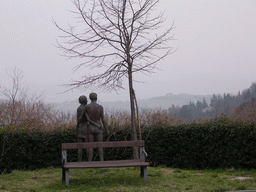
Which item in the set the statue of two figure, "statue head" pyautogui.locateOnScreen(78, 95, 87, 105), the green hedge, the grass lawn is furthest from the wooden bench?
the green hedge

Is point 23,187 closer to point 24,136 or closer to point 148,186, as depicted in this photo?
point 148,186

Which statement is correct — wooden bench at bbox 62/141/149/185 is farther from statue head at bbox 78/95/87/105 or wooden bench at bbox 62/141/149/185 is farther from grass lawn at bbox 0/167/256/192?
statue head at bbox 78/95/87/105

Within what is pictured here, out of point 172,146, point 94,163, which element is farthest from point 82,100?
point 172,146

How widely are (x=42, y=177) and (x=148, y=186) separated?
3.22m

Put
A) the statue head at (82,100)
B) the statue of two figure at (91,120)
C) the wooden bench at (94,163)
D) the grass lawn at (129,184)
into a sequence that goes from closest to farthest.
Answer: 1. the grass lawn at (129,184)
2. the wooden bench at (94,163)
3. the statue of two figure at (91,120)
4. the statue head at (82,100)

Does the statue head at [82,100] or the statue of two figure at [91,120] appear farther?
the statue head at [82,100]

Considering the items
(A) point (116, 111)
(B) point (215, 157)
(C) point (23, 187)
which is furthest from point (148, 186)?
(A) point (116, 111)

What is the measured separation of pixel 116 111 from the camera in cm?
3247

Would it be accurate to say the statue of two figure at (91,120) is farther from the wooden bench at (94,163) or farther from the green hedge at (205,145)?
the green hedge at (205,145)

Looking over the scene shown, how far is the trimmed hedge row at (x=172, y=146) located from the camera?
29.0 feet

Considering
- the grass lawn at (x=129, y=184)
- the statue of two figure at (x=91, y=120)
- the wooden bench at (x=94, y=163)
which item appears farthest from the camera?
the statue of two figure at (x=91, y=120)

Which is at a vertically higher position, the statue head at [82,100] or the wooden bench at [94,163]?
the statue head at [82,100]

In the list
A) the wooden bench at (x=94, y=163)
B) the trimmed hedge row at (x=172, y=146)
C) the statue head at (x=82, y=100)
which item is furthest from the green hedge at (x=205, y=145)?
the wooden bench at (x=94, y=163)

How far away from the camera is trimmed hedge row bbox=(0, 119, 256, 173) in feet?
29.0
